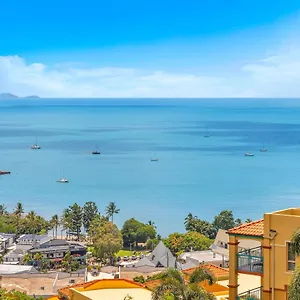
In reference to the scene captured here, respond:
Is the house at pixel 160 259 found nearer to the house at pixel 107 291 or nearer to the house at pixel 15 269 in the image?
the house at pixel 15 269

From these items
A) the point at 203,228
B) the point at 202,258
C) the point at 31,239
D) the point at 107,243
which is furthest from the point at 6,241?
the point at 202,258

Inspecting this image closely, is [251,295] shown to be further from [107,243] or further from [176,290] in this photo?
[107,243]

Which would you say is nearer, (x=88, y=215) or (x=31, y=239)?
(x=31, y=239)

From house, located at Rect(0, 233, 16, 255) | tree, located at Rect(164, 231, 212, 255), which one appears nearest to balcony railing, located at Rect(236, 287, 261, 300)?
tree, located at Rect(164, 231, 212, 255)

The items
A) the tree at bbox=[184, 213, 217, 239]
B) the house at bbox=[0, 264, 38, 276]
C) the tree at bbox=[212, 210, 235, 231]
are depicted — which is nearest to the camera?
the house at bbox=[0, 264, 38, 276]

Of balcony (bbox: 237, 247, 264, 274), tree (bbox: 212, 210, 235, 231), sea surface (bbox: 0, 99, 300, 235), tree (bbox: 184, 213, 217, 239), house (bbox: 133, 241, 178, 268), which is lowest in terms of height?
house (bbox: 133, 241, 178, 268)

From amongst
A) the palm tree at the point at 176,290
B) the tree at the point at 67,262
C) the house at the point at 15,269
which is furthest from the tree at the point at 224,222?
the palm tree at the point at 176,290

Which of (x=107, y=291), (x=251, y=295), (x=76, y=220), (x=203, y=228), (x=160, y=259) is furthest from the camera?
(x=76, y=220)

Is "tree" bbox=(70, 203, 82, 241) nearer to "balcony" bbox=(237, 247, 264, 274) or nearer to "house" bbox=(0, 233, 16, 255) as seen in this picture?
"house" bbox=(0, 233, 16, 255)
